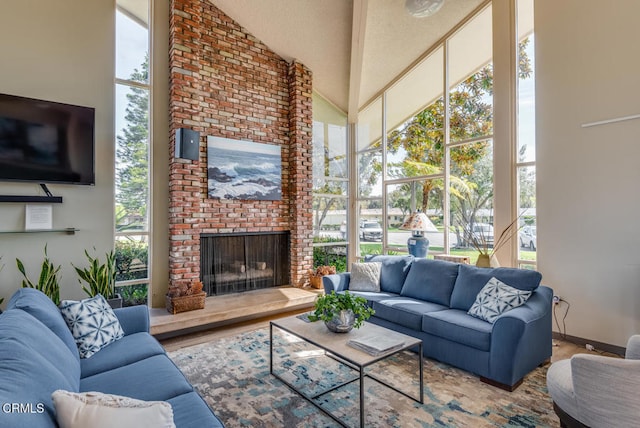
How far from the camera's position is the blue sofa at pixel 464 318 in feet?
8.33

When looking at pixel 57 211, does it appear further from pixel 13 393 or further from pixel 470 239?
pixel 470 239

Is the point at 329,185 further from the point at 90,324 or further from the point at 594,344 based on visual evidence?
the point at 90,324

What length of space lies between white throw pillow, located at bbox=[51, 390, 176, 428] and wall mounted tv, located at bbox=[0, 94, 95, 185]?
318 cm

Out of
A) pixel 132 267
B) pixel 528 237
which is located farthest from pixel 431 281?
pixel 132 267

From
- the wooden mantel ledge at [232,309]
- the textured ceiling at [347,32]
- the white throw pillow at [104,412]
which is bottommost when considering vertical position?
the wooden mantel ledge at [232,309]

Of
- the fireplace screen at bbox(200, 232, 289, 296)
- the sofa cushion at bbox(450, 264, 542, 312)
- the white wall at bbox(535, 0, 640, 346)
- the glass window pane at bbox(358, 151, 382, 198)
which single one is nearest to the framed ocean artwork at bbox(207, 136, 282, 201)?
the fireplace screen at bbox(200, 232, 289, 296)

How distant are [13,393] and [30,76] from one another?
12.1 feet

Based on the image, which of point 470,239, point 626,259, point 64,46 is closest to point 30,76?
point 64,46

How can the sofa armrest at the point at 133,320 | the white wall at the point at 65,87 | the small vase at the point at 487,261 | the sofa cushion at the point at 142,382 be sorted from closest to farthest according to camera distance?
the sofa cushion at the point at 142,382
the sofa armrest at the point at 133,320
the white wall at the point at 65,87
the small vase at the point at 487,261

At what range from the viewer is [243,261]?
494 centimetres

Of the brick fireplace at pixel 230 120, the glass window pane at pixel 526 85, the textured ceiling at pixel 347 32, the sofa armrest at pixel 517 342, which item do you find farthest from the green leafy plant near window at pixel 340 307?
the textured ceiling at pixel 347 32

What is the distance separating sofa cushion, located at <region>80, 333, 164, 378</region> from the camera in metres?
2.04

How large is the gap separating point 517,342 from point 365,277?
6.33 feet

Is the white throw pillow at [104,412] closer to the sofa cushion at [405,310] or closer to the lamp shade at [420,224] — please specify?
the sofa cushion at [405,310]
